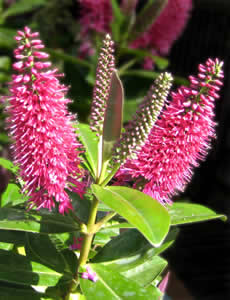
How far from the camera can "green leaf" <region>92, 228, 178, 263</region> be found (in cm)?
76

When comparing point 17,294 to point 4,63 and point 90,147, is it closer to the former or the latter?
point 90,147

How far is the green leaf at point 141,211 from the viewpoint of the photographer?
51 cm

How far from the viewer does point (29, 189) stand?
0.68 meters

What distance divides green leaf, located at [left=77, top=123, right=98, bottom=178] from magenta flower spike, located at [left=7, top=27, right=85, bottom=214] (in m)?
0.04

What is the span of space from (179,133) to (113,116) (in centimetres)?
11

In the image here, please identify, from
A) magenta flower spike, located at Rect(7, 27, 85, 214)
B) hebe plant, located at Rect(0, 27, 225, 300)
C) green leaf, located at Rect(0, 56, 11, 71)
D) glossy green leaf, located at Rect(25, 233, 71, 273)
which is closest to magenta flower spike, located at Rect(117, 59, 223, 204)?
hebe plant, located at Rect(0, 27, 225, 300)

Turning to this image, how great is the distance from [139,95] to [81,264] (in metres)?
1.36

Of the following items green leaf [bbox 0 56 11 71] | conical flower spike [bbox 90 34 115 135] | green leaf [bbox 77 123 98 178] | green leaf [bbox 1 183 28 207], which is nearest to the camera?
conical flower spike [bbox 90 34 115 135]

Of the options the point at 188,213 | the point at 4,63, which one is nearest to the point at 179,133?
the point at 188,213

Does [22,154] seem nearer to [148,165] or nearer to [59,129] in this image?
[59,129]

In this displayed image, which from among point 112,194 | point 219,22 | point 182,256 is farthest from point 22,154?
point 219,22

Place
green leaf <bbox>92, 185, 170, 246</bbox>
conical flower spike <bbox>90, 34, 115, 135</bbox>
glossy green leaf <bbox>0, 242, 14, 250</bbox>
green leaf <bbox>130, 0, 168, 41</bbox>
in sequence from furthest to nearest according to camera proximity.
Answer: green leaf <bbox>130, 0, 168, 41</bbox>, glossy green leaf <bbox>0, 242, 14, 250</bbox>, conical flower spike <bbox>90, 34, 115, 135</bbox>, green leaf <bbox>92, 185, 170, 246</bbox>

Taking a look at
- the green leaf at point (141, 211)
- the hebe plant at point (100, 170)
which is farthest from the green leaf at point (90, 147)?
the green leaf at point (141, 211)

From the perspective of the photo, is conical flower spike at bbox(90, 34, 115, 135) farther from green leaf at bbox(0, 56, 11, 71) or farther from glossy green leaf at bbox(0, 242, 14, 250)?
green leaf at bbox(0, 56, 11, 71)
